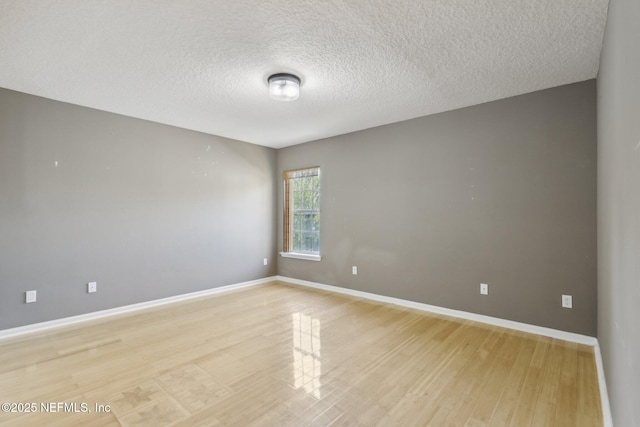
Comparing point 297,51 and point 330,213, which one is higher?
point 297,51

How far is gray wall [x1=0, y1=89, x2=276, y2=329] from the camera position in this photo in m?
3.10

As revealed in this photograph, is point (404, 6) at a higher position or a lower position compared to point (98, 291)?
higher

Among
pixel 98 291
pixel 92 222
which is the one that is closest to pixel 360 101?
pixel 92 222

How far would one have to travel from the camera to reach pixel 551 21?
197 cm

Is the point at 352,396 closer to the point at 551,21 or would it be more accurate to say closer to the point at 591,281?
the point at 591,281

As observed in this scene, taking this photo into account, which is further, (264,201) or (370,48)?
(264,201)

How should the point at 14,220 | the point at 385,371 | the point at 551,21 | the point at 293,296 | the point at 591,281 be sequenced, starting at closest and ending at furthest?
the point at 551,21 < the point at 385,371 < the point at 591,281 < the point at 14,220 < the point at 293,296

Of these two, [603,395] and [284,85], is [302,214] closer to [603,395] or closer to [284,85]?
[284,85]

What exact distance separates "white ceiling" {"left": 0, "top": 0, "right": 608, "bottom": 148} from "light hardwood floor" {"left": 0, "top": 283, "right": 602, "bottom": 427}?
2.50 m

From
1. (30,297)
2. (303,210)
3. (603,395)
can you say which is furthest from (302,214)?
(603,395)

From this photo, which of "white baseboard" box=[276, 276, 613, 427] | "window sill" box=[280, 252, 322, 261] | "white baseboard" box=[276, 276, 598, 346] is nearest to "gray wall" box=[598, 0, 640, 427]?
"white baseboard" box=[276, 276, 613, 427]

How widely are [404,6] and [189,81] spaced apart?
2.06m

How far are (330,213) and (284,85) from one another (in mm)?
2493

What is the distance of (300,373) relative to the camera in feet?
7.47
